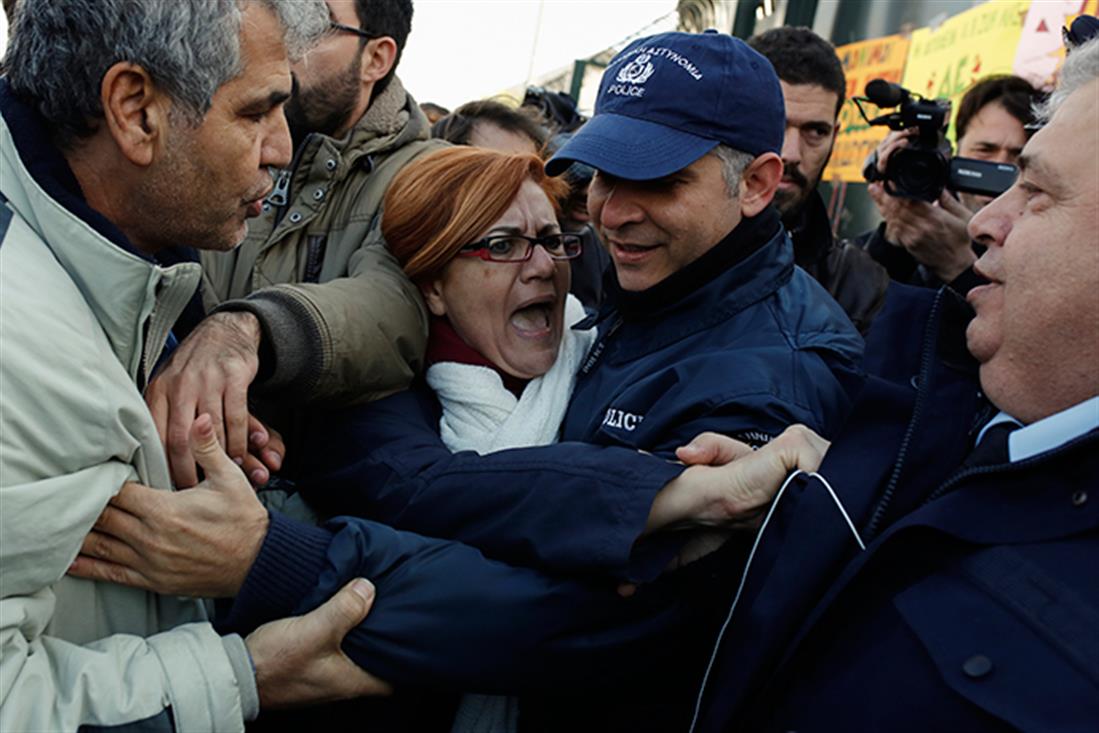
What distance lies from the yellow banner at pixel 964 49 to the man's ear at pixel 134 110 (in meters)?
3.73

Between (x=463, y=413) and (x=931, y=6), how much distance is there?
14.6ft

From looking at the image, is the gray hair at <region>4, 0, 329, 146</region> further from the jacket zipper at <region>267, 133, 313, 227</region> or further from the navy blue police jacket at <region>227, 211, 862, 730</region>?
the jacket zipper at <region>267, 133, 313, 227</region>

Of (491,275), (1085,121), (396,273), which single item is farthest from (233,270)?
(1085,121)

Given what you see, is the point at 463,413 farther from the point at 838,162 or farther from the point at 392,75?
the point at 838,162

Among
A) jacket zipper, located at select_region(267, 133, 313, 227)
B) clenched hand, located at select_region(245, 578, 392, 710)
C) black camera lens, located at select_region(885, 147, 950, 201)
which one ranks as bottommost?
clenched hand, located at select_region(245, 578, 392, 710)

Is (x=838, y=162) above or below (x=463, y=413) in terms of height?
below

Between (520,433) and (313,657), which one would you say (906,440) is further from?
(313,657)

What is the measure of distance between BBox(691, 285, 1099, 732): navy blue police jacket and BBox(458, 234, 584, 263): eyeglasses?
937 millimetres

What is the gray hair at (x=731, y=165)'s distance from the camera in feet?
7.36

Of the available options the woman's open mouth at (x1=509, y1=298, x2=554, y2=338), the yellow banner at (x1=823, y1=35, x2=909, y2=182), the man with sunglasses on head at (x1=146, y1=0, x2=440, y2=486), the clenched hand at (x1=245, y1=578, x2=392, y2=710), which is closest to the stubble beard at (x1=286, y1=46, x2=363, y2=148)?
the man with sunglasses on head at (x1=146, y1=0, x2=440, y2=486)

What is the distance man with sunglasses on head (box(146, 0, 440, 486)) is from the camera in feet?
6.21

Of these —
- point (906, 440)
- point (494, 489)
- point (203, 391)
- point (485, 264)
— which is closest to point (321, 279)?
point (485, 264)

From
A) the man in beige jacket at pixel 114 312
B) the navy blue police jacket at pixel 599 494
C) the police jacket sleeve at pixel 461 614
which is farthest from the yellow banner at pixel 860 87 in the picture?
the man in beige jacket at pixel 114 312

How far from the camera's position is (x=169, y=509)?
167 cm
